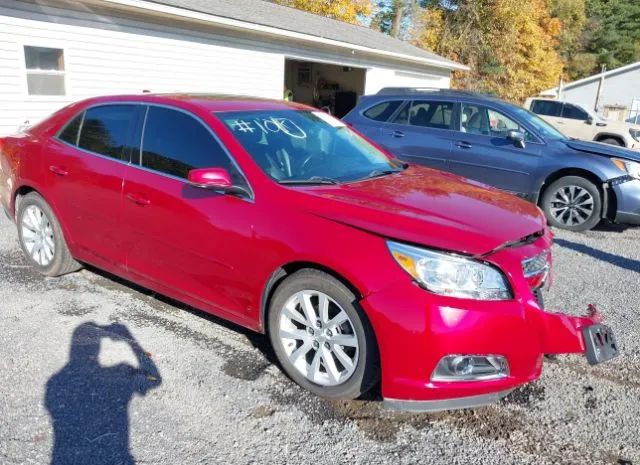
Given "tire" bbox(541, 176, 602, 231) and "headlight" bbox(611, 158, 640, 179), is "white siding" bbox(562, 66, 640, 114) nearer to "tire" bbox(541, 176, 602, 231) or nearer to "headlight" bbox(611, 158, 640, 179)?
"headlight" bbox(611, 158, 640, 179)

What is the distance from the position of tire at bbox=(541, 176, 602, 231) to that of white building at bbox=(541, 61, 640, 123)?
31.3 metres

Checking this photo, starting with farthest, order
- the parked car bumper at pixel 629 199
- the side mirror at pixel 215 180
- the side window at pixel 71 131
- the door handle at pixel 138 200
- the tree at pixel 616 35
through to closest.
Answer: the tree at pixel 616 35, the parked car bumper at pixel 629 199, the side window at pixel 71 131, the door handle at pixel 138 200, the side mirror at pixel 215 180

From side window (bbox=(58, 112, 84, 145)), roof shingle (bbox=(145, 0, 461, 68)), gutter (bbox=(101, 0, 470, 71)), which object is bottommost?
side window (bbox=(58, 112, 84, 145))

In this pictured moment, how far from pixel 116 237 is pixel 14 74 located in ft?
22.5

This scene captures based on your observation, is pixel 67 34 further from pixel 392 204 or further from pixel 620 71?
pixel 620 71

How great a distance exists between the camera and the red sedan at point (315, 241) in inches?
108

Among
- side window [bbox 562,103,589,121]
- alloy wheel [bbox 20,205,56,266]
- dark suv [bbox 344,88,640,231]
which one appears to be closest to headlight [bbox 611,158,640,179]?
dark suv [bbox 344,88,640,231]

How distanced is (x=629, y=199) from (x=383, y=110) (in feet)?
11.8

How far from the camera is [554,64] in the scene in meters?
40.2

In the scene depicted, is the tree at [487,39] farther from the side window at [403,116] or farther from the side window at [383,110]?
the side window at [403,116]

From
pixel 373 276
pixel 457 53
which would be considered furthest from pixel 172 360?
pixel 457 53

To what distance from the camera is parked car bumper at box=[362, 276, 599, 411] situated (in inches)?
105

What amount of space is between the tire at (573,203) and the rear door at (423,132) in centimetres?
149

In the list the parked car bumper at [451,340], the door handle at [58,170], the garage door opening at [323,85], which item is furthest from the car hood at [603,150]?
the garage door opening at [323,85]
